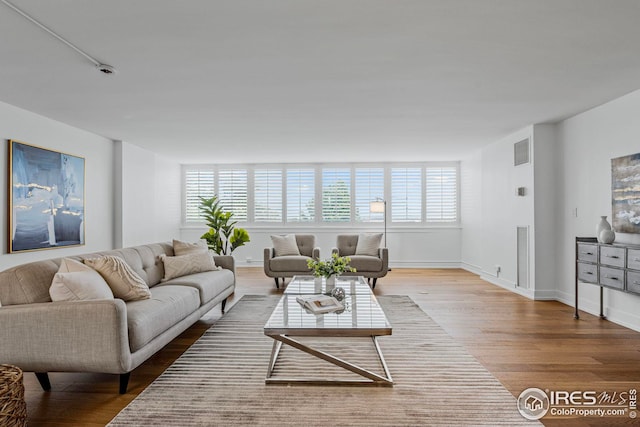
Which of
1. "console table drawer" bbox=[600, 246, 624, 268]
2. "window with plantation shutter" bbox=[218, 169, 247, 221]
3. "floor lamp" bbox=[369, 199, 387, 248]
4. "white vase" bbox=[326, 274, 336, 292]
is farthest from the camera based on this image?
"window with plantation shutter" bbox=[218, 169, 247, 221]

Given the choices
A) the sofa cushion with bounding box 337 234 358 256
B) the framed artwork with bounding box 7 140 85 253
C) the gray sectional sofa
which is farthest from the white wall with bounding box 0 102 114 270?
the sofa cushion with bounding box 337 234 358 256

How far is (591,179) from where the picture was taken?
4461 millimetres

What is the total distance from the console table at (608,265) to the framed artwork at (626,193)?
280mm

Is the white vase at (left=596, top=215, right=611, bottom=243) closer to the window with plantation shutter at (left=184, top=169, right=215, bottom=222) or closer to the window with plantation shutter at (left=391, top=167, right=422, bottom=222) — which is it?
the window with plantation shutter at (left=391, top=167, right=422, bottom=222)

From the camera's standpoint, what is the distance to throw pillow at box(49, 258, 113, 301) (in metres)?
2.49

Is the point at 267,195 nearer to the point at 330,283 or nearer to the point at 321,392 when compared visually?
the point at 330,283

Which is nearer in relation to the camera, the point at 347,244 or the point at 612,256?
the point at 612,256

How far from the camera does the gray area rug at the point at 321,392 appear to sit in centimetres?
213

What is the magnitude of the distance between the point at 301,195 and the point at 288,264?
2814 mm

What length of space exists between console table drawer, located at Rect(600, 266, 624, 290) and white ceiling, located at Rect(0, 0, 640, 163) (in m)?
1.77

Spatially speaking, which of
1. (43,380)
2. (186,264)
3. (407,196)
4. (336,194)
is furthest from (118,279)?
(407,196)

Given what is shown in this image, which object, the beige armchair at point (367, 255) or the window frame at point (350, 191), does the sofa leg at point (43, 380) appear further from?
the window frame at point (350, 191)

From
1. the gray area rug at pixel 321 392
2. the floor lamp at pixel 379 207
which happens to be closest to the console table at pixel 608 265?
the gray area rug at pixel 321 392

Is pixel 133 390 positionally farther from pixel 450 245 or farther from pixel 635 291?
pixel 450 245
